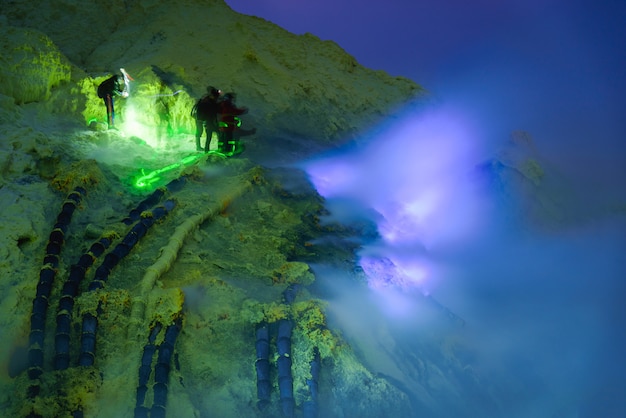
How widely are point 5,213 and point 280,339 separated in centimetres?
351

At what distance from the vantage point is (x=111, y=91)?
8.12 metres

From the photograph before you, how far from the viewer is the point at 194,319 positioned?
4.57 metres

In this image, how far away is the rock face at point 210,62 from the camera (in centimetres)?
930

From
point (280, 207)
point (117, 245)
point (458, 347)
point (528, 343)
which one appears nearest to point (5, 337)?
point (117, 245)

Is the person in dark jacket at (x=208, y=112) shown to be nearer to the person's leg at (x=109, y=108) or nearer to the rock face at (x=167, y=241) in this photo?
the rock face at (x=167, y=241)

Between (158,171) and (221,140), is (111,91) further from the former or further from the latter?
(221,140)

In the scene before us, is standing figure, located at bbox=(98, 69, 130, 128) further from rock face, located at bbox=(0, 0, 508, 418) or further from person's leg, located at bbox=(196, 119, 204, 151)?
person's leg, located at bbox=(196, 119, 204, 151)

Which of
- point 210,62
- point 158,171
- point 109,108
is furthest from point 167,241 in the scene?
point 210,62

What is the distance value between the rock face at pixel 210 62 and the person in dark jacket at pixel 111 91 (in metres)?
0.38

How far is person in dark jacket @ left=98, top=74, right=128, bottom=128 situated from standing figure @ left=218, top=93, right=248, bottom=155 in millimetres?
1852

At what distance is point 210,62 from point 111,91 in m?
2.82

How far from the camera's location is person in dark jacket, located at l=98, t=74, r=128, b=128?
806 cm

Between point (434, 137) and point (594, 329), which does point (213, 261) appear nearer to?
point (594, 329)

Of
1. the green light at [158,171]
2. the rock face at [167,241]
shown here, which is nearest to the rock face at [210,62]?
the rock face at [167,241]
